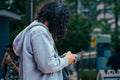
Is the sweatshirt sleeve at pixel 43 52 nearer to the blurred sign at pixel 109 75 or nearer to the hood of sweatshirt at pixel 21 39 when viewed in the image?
the hood of sweatshirt at pixel 21 39

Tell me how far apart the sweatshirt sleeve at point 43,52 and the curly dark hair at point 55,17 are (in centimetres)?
13

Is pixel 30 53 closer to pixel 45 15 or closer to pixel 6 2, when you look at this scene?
pixel 45 15

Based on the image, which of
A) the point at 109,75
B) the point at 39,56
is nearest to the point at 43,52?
the point at 39,56

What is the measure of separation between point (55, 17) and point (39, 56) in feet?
1.10

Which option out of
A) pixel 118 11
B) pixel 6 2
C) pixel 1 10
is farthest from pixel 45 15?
pixel 118 11

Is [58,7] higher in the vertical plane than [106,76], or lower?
higher

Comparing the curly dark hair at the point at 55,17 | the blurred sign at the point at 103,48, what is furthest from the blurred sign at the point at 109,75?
the blurred sign at the point at 103,48

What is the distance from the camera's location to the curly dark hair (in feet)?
11.5

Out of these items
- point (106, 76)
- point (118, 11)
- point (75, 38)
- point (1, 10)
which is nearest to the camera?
point (106, 76)

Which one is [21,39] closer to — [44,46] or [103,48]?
[44,46]

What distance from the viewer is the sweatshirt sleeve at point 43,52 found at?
336 cm

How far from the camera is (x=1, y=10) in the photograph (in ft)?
41.2

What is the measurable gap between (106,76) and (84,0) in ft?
72.1

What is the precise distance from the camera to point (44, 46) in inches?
132
